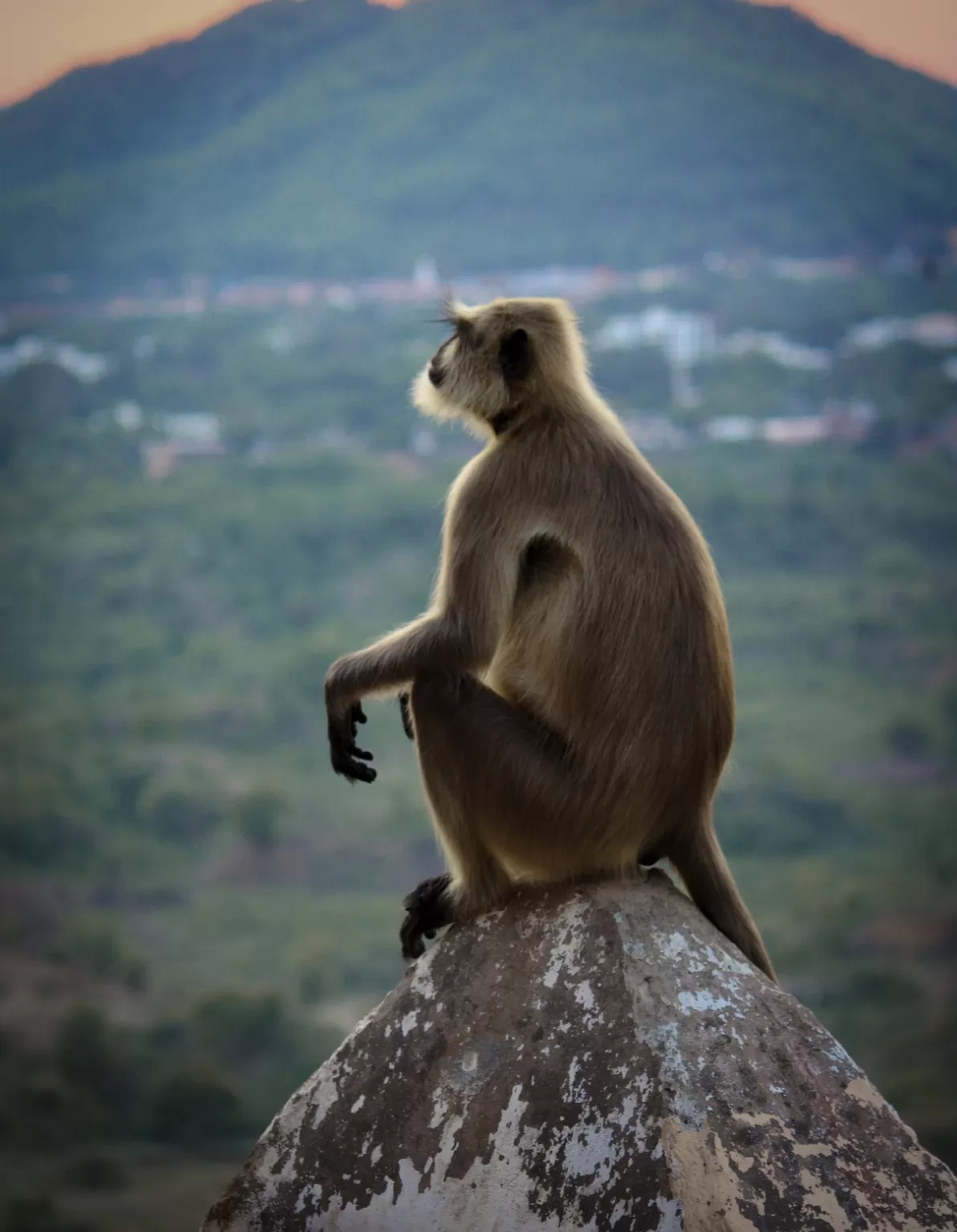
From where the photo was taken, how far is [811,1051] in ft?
9.18

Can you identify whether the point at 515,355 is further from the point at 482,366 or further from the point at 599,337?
the point at 599,337

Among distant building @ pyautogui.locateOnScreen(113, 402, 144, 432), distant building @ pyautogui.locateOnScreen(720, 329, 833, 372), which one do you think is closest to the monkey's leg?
distant building @ pyautogui.locateOnScreen(720, 329, 833, 372)

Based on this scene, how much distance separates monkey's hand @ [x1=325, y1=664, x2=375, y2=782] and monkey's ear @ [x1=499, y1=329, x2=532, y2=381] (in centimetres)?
81

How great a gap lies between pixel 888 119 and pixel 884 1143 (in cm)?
1927

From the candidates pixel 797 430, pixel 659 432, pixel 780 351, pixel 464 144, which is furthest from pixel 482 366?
pixel 464 144

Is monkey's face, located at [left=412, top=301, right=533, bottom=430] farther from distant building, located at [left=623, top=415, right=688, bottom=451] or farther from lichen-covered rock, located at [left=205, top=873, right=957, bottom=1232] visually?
distant building, located at [left=623, top=415, right=688, bottom=451]

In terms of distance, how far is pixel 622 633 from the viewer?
3107 mm

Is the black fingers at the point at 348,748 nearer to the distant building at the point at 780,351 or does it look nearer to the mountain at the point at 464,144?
the distant building at the point at 780,351

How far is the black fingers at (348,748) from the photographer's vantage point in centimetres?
331

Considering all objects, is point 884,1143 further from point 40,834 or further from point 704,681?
point 40,834

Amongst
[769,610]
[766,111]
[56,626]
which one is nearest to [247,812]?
[56,626]

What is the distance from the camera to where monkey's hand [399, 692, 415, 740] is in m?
3.35

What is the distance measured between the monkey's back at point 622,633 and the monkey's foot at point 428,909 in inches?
19.0

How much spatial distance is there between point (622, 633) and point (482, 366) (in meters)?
0.77
